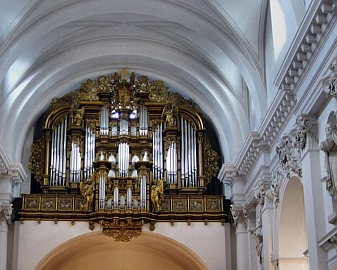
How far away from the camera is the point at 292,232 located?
1591 cm

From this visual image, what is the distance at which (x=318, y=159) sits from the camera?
502 inches

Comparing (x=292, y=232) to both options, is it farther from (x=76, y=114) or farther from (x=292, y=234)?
(x=76, y=114)

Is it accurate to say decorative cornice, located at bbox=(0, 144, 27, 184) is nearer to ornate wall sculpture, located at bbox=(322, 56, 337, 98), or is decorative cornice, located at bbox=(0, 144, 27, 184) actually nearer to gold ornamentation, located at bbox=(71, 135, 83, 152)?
gold ornamentation, located at bbox=(71, 135, 83, 152)

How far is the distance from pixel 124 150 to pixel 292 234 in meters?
6.56

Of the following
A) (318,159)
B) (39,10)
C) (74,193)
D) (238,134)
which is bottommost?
(318,159)

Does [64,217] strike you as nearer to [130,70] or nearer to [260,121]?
[130,70]

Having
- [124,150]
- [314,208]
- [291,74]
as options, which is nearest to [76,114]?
[124,150]

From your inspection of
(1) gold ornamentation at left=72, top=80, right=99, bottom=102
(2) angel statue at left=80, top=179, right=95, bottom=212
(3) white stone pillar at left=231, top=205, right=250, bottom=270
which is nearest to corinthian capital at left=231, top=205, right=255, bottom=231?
(3) white stone pillar at left=231, top=205, right=250, bottom=270

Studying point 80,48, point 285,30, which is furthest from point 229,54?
point 80,48

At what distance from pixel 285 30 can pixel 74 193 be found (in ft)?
28.0

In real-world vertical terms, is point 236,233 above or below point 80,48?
below

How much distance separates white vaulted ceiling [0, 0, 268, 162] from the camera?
17.0 metres

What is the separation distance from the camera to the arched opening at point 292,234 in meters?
15.4

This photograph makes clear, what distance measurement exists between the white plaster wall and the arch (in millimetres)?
4574
